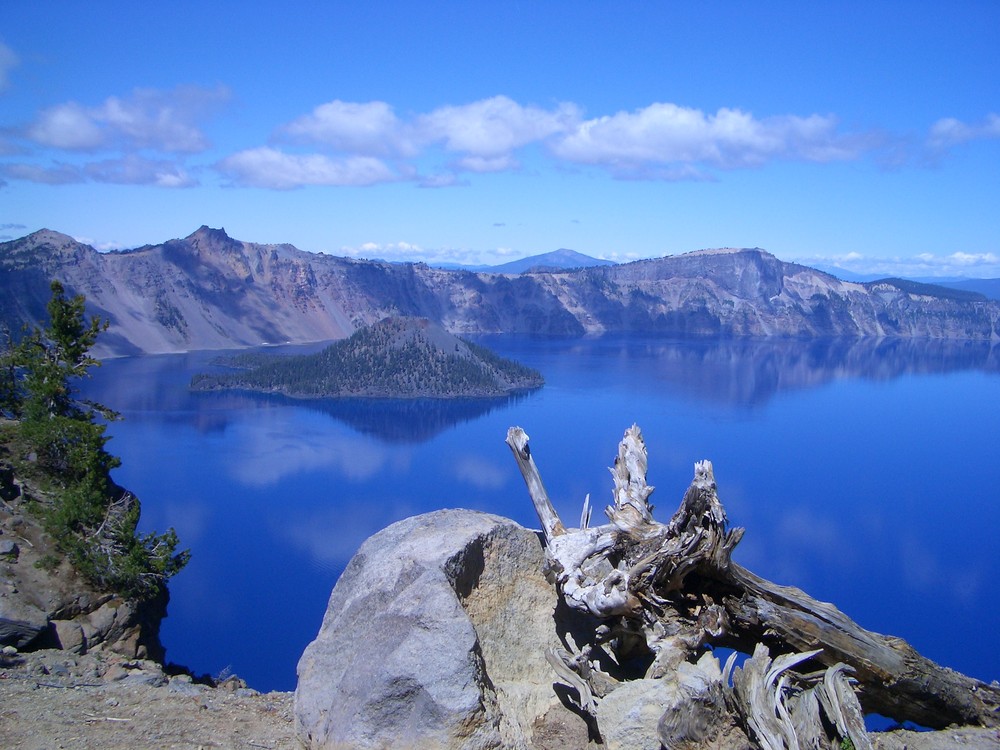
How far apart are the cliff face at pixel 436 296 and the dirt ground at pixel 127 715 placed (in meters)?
104

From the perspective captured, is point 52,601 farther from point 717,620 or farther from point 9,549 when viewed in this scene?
point 717,620

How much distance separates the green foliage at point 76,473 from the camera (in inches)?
615

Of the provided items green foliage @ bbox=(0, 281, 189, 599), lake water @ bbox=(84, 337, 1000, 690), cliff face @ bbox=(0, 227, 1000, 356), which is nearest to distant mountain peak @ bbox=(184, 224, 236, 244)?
cliff face @ bbox=(0, 227, 1000, 356)

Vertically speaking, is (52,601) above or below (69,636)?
above

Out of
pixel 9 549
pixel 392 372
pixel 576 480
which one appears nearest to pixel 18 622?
pixel 9 549

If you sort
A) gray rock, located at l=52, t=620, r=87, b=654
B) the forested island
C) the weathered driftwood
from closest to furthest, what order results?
the weathered driftwood
gray rock, located at l=52, t=620, r=87, b=654
the forested island

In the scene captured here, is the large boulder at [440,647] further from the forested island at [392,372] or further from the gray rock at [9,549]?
the forested island at [392,372]

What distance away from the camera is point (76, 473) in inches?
708

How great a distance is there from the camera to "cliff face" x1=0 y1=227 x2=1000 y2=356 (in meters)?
114

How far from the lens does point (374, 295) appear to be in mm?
149125

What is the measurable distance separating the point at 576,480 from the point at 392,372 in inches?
1755

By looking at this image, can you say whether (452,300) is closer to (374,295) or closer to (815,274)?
(374,295)

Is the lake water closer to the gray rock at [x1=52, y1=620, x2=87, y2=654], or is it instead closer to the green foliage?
the green foliage

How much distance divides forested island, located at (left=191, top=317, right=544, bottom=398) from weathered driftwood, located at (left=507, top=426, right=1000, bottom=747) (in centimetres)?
6729
